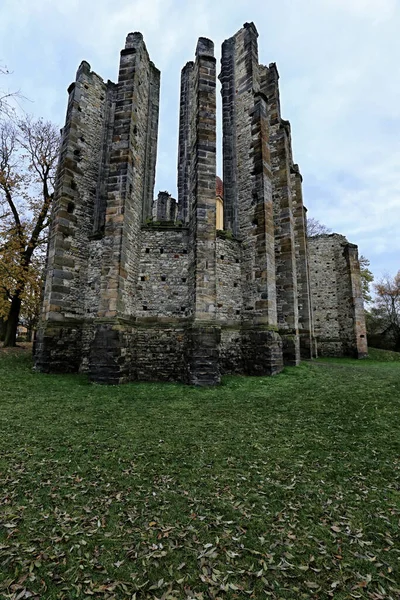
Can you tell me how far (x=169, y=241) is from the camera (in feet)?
36.7

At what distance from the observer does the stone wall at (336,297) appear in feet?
64.4

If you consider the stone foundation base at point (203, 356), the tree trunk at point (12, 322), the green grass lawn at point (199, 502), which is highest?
the tree trunk at point (12, 322)

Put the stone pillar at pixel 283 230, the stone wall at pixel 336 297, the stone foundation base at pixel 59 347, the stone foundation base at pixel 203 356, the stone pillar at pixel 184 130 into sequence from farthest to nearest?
1. the stone wall at pixel 336 297
2. the stone pillar at pixel 184 130
3. the stone pillar at pixel 283 230
4. the stone foundation base at pixel 59 347
5. the stone foundation base at pixel 203 356

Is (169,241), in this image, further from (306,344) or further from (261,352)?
(306,344)

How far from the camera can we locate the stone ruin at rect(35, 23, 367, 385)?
9.81 m

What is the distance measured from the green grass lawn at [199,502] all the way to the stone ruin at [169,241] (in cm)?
362

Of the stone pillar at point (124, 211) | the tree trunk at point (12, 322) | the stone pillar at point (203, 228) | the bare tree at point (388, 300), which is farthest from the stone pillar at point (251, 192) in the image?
the bare tree at point (388, 300)

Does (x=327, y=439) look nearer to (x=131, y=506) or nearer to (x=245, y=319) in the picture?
(x=131, y=506)

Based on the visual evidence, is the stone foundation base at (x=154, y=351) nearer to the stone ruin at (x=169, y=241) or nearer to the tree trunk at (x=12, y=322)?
the stone ruin at (x=169, y=241)

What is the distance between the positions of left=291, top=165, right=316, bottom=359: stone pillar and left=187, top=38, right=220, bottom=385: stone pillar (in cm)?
811

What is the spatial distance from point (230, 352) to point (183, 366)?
1.94 metres

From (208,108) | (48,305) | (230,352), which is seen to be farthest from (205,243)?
(48,305)

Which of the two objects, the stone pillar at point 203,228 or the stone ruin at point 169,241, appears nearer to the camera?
the stone pillar at point 203,228

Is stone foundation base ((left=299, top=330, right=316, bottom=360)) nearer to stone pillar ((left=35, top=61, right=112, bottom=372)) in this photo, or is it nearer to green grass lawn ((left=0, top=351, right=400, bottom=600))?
green grass lawn ((left=0, top=351, right=400, bottom=600))
